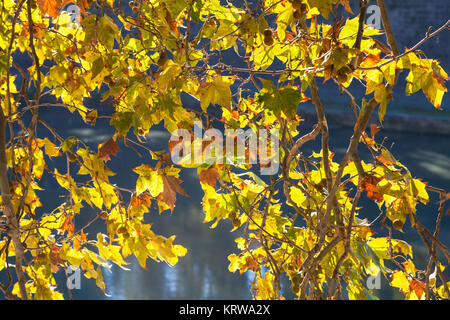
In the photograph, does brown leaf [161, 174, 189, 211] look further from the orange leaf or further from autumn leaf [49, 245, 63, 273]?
the orange leaf

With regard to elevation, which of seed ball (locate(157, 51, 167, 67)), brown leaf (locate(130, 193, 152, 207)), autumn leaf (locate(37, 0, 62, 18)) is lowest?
brown leaf (locate(130, 193, 152, 207))

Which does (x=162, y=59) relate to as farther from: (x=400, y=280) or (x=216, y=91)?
(x=400, y=280)

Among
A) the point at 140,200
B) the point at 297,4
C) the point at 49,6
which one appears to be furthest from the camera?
the point at 140,200

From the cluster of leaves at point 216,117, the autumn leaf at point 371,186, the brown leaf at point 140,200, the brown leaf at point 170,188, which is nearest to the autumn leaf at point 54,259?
the cluster of leaves at point 216,117

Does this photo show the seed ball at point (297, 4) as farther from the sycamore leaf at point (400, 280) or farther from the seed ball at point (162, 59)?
the sycamore leaf at point (400, 280)

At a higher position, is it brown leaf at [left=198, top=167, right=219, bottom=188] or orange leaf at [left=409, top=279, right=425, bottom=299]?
brown leaf at [left=198, top=167, right=219, bottom=188]

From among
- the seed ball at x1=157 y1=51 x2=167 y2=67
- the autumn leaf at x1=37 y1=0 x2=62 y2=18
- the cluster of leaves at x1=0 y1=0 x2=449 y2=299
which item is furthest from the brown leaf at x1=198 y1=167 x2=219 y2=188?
the autumn leaf at x1=37 y1=0 x2=62 y2=18

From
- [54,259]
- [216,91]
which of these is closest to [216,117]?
[216,91]

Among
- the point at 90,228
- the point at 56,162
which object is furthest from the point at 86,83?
the point at 56,162

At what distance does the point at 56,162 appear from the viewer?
394 cm

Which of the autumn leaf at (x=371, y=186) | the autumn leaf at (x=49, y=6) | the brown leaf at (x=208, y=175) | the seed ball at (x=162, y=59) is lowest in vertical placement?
the autumn leaf at (x=371, y=186)

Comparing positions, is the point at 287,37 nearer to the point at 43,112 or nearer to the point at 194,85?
the point at 194,85

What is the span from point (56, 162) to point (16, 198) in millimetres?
3031
